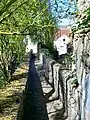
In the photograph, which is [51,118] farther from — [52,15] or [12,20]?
[52,15]

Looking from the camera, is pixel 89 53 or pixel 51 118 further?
pixel 51 118

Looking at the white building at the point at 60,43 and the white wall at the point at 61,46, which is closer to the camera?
the white building at the point at 60,43

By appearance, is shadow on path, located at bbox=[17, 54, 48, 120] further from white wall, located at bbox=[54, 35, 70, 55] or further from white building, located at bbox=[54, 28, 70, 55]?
white wall, located at bbox=[54, 35, 70, 55]

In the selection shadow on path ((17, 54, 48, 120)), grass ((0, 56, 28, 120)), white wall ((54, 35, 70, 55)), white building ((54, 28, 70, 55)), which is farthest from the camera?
white wall ((54, 35, 70, 55))

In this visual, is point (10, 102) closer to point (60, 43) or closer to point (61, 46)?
point (61, 46)

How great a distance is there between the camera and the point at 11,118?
17.5 ft

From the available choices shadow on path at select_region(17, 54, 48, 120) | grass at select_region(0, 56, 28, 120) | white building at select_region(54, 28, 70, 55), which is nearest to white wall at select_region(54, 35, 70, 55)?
white building at select_region(54, 28, 70, 55)

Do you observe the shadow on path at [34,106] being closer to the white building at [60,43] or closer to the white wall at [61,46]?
the white building at [60,43]

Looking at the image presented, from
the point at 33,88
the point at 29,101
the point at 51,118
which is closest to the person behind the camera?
the point at 51,118

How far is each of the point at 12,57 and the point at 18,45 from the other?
1.00m

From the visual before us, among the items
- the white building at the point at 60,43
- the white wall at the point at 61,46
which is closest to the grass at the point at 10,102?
the white building at the point at 60,43

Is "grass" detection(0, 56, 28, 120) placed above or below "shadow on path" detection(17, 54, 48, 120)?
above

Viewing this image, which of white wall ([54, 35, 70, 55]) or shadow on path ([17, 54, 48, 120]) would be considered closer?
shadow on path ([17, 54, 48, 120])

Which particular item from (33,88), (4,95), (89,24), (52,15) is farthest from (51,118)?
(52,15)
